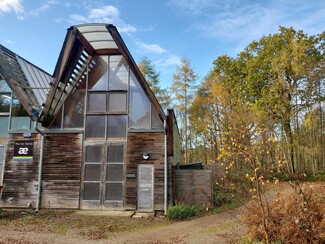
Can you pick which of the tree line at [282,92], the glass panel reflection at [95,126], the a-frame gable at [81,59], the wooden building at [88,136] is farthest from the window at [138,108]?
the tree line at [282,92]

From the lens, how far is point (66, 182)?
1108 cm

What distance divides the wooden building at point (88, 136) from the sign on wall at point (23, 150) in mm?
26

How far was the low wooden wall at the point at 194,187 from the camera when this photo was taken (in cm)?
1080

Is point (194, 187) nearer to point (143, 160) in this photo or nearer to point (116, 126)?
point (143, 160)

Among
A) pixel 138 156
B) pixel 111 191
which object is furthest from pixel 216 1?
pixel 111 191

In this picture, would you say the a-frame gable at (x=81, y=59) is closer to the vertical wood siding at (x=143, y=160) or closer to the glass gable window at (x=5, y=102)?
the vertical wood siding at (x=143, y=160)

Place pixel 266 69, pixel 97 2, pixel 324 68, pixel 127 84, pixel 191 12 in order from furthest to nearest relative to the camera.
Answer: pixel 266 69
pixel 324 68
pixel 127 84
pixel 191 12
pixel 97 2

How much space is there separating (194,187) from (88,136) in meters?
5.01

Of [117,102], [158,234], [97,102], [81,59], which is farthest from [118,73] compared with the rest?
[158,234]

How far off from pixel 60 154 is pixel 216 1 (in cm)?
864

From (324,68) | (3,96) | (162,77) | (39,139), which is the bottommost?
(39,139)

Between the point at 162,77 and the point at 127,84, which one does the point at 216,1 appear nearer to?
the point at 127,84

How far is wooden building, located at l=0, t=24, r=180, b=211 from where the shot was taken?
1073 centimetres

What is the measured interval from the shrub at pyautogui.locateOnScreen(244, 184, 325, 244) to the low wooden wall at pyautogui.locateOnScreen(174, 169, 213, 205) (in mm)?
4944
